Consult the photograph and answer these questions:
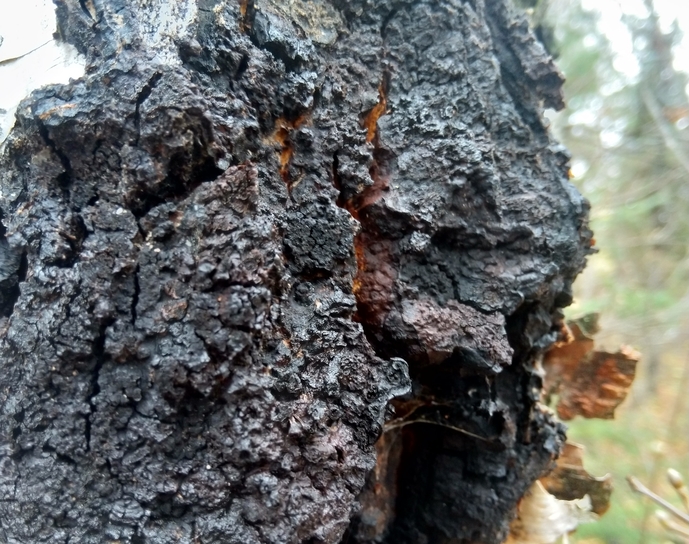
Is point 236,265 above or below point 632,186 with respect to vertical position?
below

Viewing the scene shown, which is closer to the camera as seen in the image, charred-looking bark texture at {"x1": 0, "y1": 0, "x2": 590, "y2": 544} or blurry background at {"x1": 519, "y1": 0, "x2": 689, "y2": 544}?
charred-looking bark texture at {"x1": 0, "y1": 0, "x2": 590, "y2": 544}

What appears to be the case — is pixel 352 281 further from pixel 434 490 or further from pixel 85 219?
pixel 434 490

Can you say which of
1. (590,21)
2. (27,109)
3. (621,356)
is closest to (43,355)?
(27,109)

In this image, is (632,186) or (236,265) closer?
(236,265)

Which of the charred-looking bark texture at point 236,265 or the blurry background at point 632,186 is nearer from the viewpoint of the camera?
the charred-looking bark texture at point 236,265
